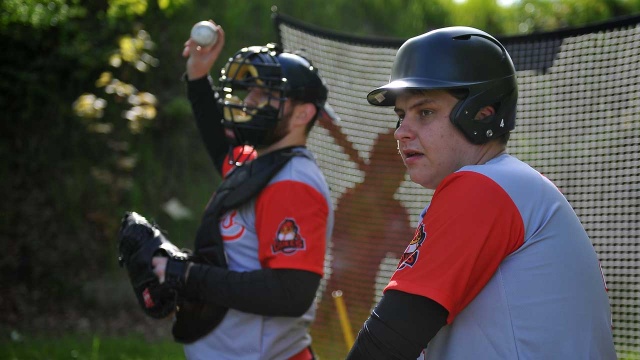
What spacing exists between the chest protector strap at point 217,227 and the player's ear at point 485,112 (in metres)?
1.13

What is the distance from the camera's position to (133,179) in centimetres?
844

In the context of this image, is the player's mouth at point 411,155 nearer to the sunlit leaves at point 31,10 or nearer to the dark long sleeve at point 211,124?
the dark long sleeve at point 211,124

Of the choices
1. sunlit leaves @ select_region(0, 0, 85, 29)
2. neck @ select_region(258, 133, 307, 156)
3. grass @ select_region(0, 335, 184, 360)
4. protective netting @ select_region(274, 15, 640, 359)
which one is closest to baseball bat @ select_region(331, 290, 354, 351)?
protective netting @ select_region(274, 15, 640, 359)

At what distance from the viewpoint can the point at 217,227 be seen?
3197 millimetres

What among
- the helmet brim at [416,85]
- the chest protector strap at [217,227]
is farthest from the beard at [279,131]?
the helmet brim at [416,85]

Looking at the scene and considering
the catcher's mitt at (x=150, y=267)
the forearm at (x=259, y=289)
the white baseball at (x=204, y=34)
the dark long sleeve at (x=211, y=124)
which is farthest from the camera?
the dark long sleeve at (x=211, y=124)

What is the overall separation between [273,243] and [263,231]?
74mm

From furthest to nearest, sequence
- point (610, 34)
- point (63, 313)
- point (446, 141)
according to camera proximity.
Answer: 1. point (63, 313)
2. point (610, 34)
3. point (446, 141)

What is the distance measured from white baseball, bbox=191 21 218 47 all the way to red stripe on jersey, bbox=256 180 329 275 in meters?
0.84

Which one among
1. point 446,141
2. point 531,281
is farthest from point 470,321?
point 446,141

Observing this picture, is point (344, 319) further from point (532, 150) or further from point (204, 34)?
point (204, 34)

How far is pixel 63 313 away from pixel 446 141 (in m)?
6.33

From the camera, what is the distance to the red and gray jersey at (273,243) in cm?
304

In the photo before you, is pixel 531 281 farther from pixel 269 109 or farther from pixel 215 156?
pixel 215 156
